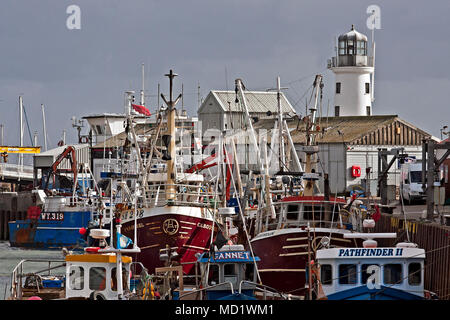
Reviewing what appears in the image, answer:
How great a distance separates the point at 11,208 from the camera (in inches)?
3351

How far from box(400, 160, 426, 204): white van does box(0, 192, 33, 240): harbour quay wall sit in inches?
1413

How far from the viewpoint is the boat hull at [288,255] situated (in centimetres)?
3278

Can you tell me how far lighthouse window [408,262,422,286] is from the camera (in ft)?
88.5

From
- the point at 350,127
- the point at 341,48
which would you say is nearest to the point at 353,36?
the point at 341,48

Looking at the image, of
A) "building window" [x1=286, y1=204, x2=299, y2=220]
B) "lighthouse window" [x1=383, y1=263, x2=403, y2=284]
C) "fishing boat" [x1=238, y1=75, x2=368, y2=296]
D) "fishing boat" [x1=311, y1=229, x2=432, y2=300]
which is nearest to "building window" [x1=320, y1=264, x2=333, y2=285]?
"fishing boat" [x1=311, y1=229, x2=432, y2=300]

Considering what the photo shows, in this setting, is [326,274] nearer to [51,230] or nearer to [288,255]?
[288,255]

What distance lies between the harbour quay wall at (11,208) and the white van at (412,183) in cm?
3590

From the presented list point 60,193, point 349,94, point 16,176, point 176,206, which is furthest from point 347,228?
point 16,176

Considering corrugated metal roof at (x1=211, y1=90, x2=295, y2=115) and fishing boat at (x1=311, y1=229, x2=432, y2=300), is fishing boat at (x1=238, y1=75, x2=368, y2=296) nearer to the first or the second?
fishing boat at (x1=311, y1=229, x2=432, y2=300)

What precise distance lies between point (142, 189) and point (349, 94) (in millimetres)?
52020

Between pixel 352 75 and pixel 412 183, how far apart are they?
39.2 m

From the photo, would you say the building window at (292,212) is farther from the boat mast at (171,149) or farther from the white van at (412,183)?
the white van at (412,183)
